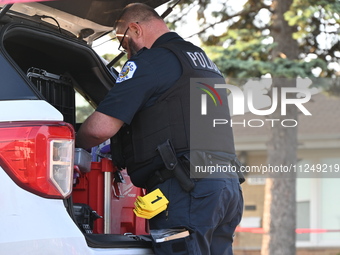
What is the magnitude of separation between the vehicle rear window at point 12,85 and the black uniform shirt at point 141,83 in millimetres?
523

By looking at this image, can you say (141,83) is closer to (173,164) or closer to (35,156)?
(173,164)

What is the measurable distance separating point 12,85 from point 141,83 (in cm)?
69

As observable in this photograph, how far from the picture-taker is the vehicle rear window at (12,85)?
279cm

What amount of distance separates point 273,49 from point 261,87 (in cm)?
83

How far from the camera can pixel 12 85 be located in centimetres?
283

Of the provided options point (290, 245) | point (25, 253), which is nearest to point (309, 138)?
point (290, 245)

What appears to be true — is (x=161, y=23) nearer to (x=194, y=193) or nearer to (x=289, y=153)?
(x=194, y=193)

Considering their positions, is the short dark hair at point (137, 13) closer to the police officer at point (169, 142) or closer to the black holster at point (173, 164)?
the police officer at point (169, 142)

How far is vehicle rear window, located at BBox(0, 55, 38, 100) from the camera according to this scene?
110 inches

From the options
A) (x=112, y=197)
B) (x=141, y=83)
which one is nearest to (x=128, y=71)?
(x=141, y=83)

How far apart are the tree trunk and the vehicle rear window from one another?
9685 mm

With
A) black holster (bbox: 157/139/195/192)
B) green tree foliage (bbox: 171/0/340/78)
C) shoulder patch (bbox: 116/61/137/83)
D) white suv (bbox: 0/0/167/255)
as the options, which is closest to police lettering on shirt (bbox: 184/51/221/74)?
shoulder patch (bbox: 116/61/137/83)

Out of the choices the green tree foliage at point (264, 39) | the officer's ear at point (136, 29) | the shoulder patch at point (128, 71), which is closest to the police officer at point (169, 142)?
the shoulder patch at point (128, 71)

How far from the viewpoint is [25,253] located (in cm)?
262
